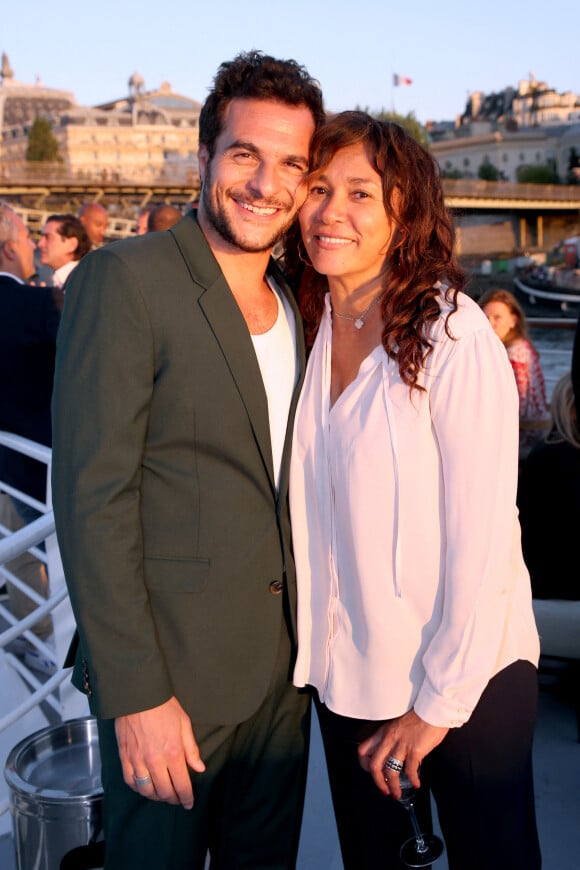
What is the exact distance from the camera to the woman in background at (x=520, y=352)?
511 cm

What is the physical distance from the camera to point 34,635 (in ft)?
8.43

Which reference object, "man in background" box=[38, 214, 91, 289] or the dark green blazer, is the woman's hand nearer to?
the dark green blazer

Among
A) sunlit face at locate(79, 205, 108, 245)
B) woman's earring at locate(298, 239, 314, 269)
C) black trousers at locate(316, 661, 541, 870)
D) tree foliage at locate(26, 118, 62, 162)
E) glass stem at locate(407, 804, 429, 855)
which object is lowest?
glass stem at locate(407, 804, 429, 855)

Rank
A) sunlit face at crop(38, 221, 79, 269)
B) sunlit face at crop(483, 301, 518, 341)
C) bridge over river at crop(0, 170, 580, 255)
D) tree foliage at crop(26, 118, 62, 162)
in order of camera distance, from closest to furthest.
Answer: sunlit face at crop(38, 221, 79, 269) → sunlit face at crop(483, 301, 518, 341) → bridge over river at crop(0, 170, 580, 255) → tree foliage at crop(26, 118, 62, 162)

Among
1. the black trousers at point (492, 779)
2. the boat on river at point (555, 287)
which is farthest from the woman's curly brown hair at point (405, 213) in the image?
the boat on river at point (555, 287)

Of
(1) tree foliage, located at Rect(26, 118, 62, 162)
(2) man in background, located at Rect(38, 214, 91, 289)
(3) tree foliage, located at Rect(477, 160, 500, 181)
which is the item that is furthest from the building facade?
(2) man in background, located at Rect(38, 214, 91, 289)

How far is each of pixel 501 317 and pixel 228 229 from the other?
377 cm

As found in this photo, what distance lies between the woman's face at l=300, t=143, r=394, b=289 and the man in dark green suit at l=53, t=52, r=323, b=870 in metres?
0.08

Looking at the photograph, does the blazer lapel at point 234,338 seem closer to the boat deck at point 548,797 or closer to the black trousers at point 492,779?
the black trousers at point 492,779

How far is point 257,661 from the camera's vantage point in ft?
5.29

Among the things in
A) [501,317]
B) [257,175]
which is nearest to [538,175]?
[501,317]

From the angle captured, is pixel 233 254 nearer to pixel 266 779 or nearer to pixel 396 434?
pixel 396 434

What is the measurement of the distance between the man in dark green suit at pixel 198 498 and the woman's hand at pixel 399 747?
0.22 meters

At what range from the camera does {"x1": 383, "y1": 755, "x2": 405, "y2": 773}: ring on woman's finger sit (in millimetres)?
1503
